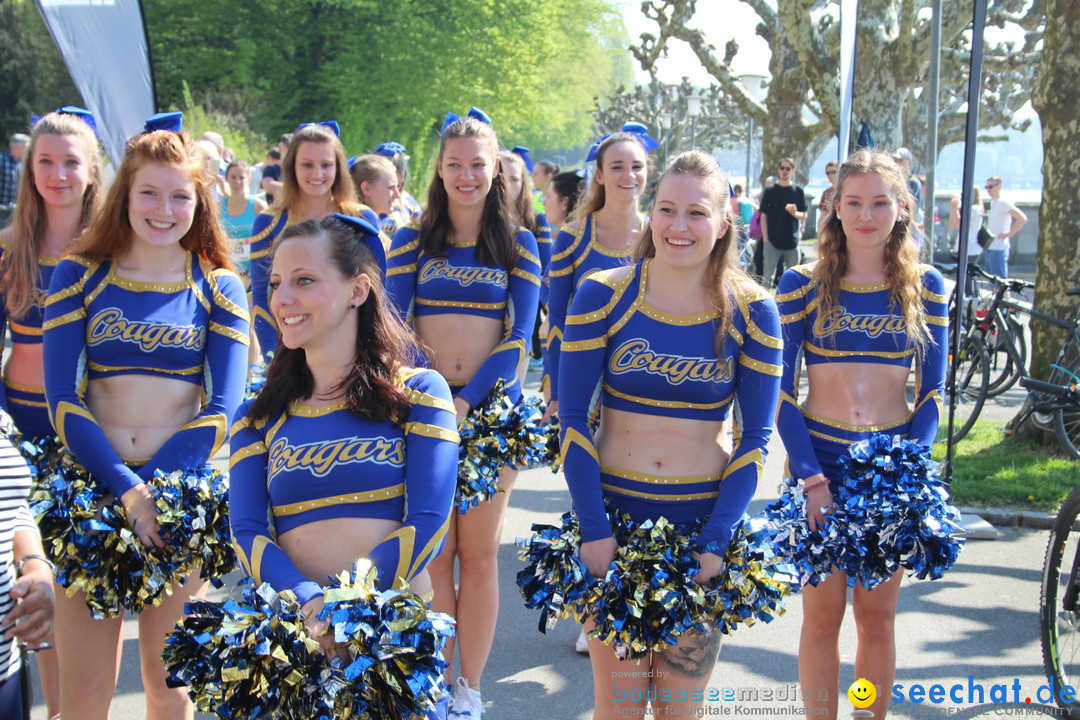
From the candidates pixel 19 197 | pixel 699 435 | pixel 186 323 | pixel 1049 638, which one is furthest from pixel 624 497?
pixel 19 197

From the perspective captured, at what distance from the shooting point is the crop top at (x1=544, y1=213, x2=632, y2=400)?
4.70m

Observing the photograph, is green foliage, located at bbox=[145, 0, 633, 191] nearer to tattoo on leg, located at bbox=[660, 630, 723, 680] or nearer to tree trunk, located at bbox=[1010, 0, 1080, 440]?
tree trunk, located at bbox=[1010, 0, 1080, 440]

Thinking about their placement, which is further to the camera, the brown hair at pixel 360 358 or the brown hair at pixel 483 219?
the brown hair at pixel 483 219

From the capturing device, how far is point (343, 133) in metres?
28.2

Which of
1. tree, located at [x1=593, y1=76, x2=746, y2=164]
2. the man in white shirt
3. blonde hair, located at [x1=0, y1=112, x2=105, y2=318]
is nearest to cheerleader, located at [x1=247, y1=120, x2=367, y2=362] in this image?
blonde hair, located at [x1=0, y1=112, x2=105, y2=318]

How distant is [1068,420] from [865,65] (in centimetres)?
1298

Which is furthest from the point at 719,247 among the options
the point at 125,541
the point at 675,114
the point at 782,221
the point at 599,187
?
the point at 675,114

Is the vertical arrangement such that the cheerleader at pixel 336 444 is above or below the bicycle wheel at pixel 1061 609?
above

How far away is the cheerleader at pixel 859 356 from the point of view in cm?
334

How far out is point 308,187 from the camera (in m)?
5.04

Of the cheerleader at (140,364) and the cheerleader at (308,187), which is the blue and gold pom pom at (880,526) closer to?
the cheerleader at (140,364)

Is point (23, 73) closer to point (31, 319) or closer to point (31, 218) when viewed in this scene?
point (31, 218)

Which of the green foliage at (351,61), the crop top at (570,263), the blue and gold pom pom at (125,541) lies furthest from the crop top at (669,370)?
the green foliage at (351,61)

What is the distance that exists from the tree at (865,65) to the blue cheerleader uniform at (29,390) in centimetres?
1623
